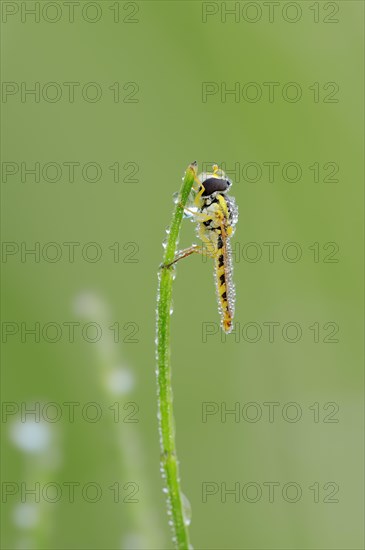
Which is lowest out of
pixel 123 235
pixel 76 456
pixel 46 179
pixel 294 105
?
pixel 76 456

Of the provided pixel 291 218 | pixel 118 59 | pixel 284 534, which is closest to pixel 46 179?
pixel 118 59

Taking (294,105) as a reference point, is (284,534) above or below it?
below

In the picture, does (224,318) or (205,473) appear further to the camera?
(205,473)

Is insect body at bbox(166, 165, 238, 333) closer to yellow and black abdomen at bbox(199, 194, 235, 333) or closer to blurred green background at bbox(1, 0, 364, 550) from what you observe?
yellow and black abdomen at bbox(199, 194, 235, 333)

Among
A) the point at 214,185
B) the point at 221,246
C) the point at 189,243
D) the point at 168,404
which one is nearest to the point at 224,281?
the point at 221,246

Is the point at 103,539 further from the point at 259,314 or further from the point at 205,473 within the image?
the point at 259,314

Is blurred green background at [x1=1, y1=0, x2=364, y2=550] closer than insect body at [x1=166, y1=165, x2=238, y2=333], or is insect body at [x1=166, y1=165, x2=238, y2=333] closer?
insect body at [x1=166, y1=165, x2=238, y2=333]

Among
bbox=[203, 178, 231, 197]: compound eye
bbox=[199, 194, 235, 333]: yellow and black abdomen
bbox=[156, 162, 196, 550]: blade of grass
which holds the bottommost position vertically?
A: bbox=[156, 162, 196, 550]: blade of grass

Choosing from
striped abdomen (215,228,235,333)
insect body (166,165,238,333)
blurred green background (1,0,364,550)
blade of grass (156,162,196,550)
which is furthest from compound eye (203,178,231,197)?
blurred green background (1,0,364,550)
